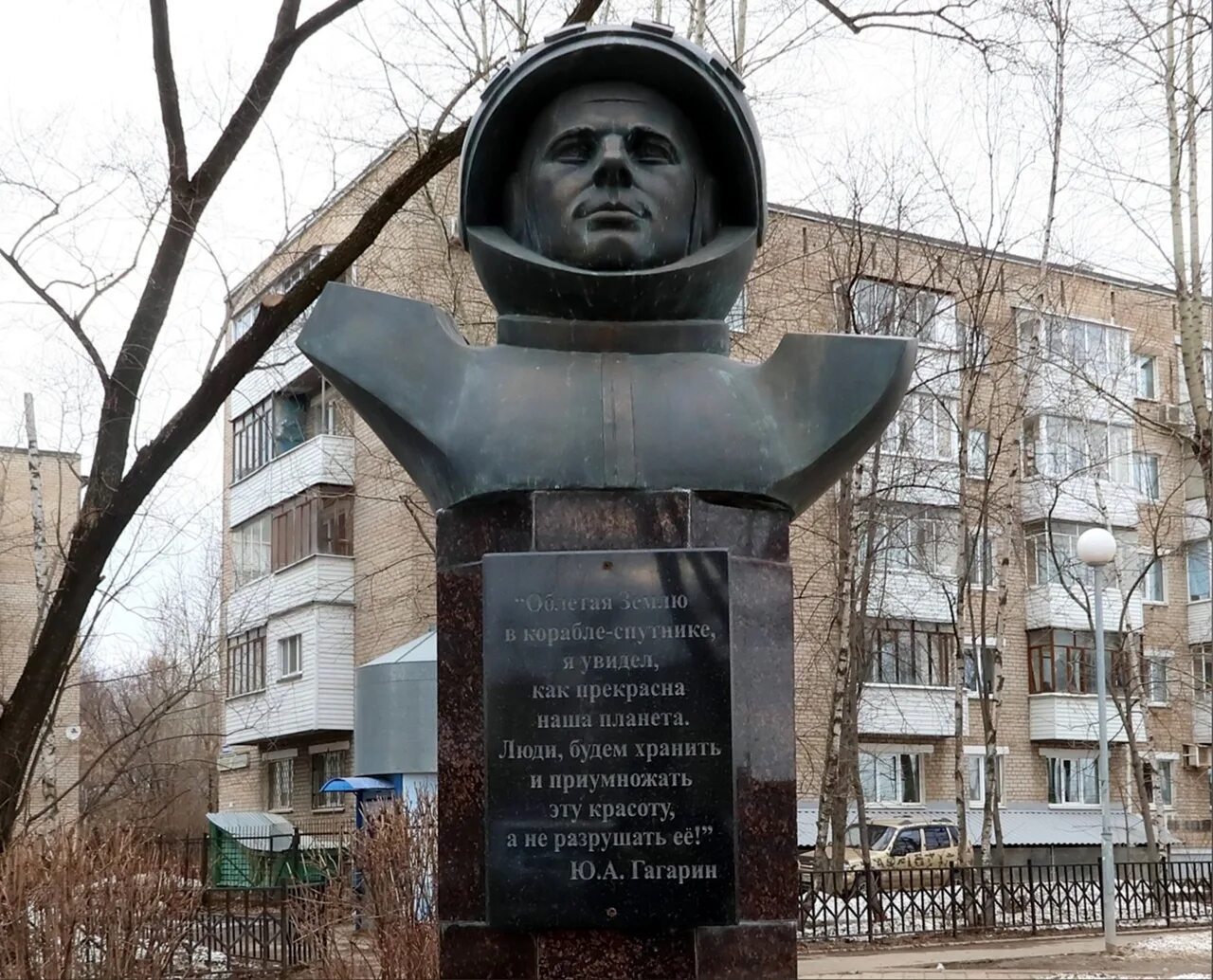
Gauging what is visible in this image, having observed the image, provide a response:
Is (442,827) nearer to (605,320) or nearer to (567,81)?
(605,320)

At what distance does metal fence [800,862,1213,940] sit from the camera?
15211 millimetres

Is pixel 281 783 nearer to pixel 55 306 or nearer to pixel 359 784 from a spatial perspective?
pixel 359 784

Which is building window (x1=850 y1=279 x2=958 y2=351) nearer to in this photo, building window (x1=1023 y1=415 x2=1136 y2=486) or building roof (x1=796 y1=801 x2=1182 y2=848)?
building window (x1=1023 y1=415 x2=1136 y2=486)

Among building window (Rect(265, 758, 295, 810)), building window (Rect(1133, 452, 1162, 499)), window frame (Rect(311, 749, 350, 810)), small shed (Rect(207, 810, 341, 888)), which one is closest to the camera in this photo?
small shed (Rect(207, 810, 341, 888))

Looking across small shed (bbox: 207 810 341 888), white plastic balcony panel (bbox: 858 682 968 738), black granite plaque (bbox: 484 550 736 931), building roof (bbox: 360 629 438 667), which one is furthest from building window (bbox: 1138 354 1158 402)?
black granite plaque (bbox: 484 550 736 931)

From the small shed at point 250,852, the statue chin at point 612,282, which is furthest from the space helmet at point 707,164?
the small shed at point 250,852

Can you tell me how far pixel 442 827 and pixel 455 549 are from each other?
2.40ft

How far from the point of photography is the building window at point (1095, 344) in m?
24.1

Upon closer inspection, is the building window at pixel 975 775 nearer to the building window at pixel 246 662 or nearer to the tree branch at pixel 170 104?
the building window at pixel 246 662

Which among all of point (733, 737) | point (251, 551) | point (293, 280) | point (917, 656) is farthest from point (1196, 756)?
point (733, 737)

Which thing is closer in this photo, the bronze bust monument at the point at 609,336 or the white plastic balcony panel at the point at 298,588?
the bronze bust monument at the point at 609,336

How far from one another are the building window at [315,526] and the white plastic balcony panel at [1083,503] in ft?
40.9

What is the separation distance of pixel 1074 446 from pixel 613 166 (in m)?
23.6

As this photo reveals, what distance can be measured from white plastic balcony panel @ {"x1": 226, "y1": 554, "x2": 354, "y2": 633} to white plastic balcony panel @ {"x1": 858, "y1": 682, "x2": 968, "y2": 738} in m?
9.23
